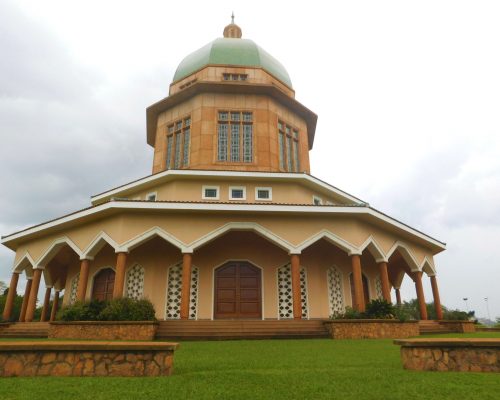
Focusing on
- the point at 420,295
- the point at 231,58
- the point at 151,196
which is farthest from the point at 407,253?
the point at 231,58

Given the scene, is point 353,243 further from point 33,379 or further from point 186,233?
point 33,379

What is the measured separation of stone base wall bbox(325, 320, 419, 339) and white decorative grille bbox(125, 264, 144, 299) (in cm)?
834

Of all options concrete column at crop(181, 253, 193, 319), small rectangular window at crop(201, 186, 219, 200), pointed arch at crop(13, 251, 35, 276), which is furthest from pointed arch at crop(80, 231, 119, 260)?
small rectangular window at crop(201, 186, 219, 200)

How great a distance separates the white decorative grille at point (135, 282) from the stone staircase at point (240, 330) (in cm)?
405

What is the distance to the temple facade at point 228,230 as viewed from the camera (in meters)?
15.2

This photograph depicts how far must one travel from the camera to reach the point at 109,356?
221 inches

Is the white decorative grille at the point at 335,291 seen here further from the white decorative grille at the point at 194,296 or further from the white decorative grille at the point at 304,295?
the white decorative grille at the point at 194,296

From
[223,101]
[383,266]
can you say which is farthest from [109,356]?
[223,101]

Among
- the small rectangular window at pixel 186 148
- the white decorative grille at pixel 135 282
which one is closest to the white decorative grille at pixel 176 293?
the white decorative grille at pixel 135 282

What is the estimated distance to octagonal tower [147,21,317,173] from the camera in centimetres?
2014

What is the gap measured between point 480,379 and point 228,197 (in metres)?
13.6

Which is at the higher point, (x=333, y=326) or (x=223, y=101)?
(x=223, y=101)

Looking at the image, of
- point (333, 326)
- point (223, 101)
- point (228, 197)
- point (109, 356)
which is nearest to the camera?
point (109, 356)

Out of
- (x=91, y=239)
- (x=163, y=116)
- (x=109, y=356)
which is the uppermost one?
(x=163, y=116)
